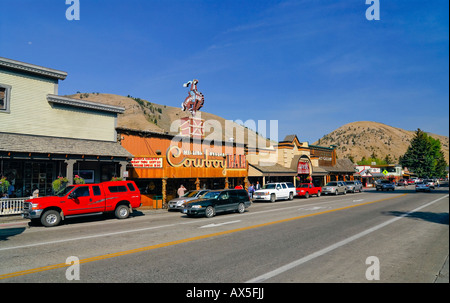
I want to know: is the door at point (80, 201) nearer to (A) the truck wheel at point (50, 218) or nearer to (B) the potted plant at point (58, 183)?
(A) the truck wheel at point (50, 218)

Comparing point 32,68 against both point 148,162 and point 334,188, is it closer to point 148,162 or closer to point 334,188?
point 148,162

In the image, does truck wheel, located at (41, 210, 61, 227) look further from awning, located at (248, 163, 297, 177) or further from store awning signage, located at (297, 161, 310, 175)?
store awning signage, located at (297, 161, 310, 175)

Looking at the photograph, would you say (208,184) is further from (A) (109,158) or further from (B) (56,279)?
(B) (56,279)

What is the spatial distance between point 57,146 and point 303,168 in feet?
110

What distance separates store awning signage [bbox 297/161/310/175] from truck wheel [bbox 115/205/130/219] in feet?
98.1

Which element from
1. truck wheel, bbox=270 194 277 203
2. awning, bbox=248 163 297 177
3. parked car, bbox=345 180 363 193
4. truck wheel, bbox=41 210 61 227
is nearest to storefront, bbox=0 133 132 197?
truck wheel, bbox=41 210 61 227

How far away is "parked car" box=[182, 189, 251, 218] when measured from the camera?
17484 mm

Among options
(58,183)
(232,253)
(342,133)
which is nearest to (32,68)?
(58,183)

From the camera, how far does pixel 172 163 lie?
25.9 metres

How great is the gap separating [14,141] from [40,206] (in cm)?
677

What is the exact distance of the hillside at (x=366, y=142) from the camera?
152625mm

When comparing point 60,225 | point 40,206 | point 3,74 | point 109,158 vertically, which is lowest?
point 60,225
